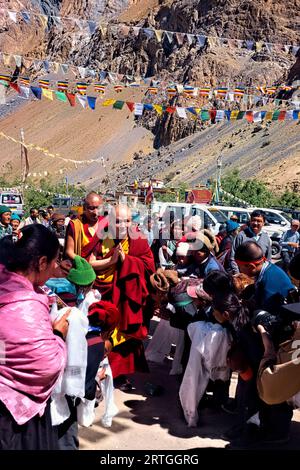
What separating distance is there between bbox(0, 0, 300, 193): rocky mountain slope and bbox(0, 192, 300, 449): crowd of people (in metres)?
35.2

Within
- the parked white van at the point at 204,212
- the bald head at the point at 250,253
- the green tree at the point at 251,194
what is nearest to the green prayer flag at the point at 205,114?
the parked white van at the point at 204,212

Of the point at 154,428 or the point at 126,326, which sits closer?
the point at 154,428

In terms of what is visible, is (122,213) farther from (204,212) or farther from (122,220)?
(204,212)

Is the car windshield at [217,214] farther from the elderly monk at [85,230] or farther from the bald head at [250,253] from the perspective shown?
the bald head at [250,253]

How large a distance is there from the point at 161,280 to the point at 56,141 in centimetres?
9067

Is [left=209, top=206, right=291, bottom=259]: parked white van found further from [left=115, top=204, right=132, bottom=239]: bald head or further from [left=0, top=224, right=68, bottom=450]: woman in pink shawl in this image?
[left=0, top=224, right=68, bottom=450]: woman in pink shawl

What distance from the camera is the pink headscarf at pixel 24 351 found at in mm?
2676

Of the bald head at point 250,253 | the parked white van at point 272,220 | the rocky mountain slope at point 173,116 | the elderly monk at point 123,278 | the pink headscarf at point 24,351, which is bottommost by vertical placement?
the rocky mountain slope at point 173,116

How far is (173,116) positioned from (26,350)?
71778 mm

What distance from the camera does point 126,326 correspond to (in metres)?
5.49

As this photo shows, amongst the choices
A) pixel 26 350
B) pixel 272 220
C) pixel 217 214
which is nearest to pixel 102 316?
pixel 26 350

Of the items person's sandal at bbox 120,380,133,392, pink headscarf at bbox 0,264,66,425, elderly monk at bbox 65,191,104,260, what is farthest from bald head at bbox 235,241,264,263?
person's sandal at bbox 120,380,133,392

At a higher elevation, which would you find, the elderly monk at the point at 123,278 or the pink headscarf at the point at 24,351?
the pink headscarf at the point at 24,351

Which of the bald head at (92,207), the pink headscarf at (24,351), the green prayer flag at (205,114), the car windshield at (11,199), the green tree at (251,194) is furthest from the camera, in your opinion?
the green tree at (251,194)
